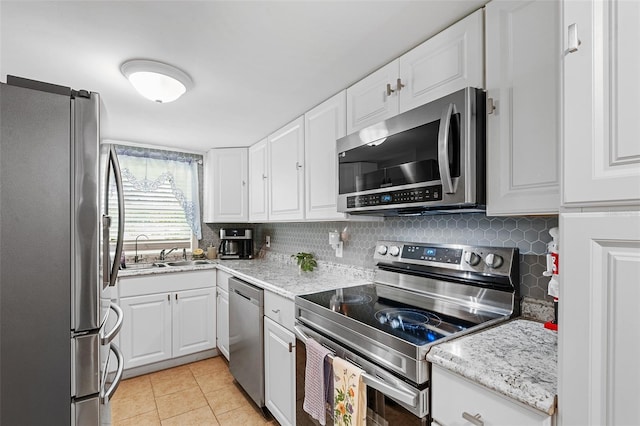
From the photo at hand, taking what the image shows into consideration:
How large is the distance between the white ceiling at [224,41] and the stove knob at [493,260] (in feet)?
3.43

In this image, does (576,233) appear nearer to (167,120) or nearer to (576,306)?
(576,306)

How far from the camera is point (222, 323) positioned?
3.04 m

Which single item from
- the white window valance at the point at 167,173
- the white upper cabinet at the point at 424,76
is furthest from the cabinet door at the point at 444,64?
the white window valance at the point at 167,173

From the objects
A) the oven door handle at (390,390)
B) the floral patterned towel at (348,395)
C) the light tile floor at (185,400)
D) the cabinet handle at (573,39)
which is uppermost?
the cabinet handle at (573,39)

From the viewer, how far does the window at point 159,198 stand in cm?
341

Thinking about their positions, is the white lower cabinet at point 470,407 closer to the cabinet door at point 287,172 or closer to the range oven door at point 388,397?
the range oven door at point 388,397

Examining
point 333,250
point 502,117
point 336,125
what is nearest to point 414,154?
point 502,117

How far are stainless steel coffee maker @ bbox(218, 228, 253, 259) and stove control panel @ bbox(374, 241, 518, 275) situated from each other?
2.04m

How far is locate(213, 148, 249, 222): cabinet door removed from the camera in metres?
3.51

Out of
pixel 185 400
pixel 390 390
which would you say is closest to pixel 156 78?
pixel 390 390

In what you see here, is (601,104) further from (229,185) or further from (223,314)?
(229,185)

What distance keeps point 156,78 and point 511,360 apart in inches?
83.0

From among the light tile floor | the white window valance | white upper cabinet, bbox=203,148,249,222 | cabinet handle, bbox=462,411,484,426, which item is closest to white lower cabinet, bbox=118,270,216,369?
the light tile floor

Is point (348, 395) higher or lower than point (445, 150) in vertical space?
lower
